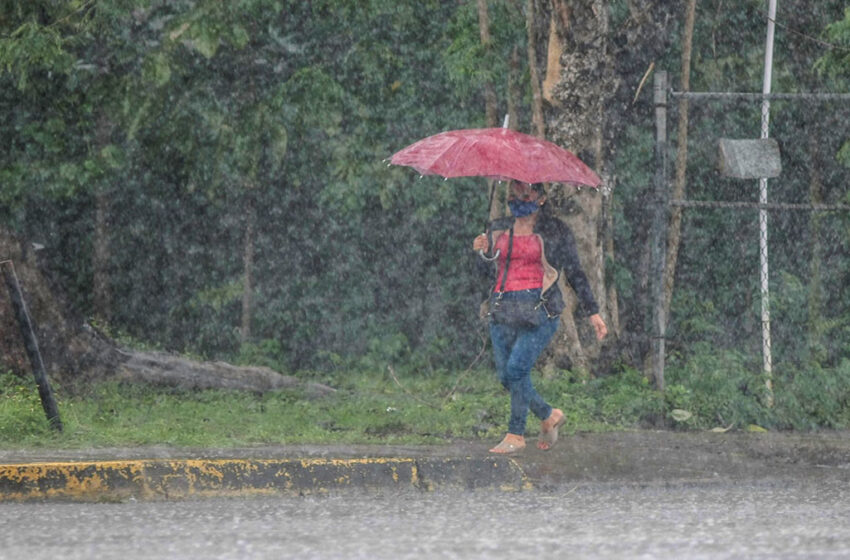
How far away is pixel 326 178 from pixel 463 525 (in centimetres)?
849

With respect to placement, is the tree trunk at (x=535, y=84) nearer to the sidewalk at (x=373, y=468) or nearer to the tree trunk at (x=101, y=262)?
the sidewalk at (x=373, y=468)

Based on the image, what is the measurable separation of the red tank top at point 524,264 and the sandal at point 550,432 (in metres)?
0.90

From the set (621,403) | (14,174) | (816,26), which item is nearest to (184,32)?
(14,174)

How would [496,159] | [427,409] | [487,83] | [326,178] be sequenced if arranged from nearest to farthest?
[496,159] → [427,409] → [487,83] → [326,178]

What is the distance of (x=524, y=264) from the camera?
331 inches

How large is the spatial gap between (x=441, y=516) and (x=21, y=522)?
6.79 feet

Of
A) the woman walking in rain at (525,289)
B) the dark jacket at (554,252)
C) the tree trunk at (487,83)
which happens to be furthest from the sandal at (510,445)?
the tree trunk at (487,83)

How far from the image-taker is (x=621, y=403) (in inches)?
417

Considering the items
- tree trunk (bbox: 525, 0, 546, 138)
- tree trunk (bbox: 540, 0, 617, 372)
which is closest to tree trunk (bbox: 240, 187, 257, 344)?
tree trunk (bbox: 525, 0, 546, 138)

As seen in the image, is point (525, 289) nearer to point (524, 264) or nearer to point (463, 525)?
point (524, 264)

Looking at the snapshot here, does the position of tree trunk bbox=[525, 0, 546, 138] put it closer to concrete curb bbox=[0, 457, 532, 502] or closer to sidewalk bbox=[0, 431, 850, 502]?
sidewalk bbox=[0, 431, 850, 502]

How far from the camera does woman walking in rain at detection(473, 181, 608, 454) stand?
27.5ft

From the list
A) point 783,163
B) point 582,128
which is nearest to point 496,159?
point 582,128

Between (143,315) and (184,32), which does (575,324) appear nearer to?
(184,32)
